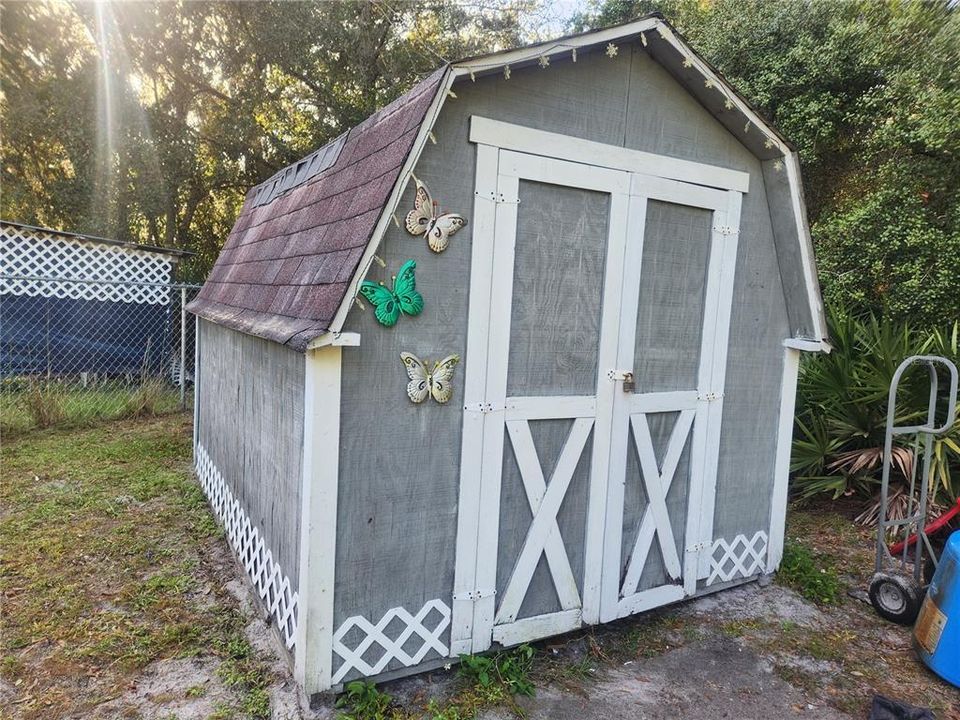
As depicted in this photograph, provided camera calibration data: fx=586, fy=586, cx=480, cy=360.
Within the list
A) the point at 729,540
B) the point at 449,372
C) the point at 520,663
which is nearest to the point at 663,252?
the point at 449,372

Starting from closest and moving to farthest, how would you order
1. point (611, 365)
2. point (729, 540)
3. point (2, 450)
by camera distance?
1. point (611, 365)
2. point (729, 540)
3. point (2, 450)

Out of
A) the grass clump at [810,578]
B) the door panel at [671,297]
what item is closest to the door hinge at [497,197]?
the door panel at [671,297]

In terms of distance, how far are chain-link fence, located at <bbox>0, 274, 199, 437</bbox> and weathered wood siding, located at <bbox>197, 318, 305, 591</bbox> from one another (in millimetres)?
4041

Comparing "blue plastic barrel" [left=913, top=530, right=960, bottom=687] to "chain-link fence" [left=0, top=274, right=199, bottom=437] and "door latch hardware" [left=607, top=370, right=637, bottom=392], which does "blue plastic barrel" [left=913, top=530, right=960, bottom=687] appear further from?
"chain-link fence" [left=0, top=274, right=199, bottom=437]

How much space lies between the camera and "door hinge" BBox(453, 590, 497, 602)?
9.24ft

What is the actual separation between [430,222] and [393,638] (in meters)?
1.89

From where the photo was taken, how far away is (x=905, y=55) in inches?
272

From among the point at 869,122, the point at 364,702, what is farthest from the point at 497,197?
the point at 869,122

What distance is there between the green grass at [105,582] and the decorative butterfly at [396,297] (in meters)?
1.80

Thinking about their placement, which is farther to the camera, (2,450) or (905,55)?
(905,55)

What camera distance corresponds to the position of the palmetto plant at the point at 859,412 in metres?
4.94

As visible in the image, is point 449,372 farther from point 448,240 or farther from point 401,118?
point 401,118

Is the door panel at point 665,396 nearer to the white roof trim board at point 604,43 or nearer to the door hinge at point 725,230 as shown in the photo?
the door hinge at point 725,230

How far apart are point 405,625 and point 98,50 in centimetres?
1229
